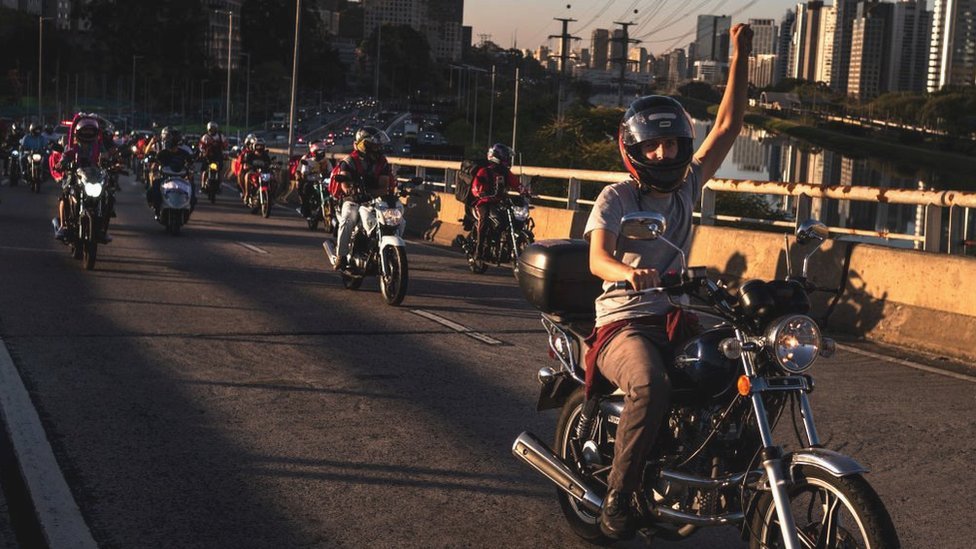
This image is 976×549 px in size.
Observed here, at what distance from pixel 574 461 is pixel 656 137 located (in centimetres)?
134

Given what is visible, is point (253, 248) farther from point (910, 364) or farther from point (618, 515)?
point (618, 515)

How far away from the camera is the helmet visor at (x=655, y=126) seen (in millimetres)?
5258

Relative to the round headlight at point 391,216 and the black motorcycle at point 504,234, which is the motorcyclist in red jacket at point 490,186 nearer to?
the black motorcycle at point 504,234

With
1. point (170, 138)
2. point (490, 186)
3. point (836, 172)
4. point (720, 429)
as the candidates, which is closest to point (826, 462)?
point (720, 429)

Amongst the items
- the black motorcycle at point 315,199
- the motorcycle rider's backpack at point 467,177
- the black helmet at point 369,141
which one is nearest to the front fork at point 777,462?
the black helmet at point 369,141

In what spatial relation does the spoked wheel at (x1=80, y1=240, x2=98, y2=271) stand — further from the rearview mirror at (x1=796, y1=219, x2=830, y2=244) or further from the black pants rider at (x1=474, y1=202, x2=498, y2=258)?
the rearview mirror at (x1=796, y1=219, x2=830, y2=244)

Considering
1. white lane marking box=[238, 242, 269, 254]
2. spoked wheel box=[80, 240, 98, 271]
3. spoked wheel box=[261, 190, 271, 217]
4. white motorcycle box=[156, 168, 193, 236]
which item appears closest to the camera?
spoked wheel box=[80, 240, 98, 271]

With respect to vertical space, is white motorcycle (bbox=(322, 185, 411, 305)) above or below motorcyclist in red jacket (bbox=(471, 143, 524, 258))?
below

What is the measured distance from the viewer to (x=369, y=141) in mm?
15156

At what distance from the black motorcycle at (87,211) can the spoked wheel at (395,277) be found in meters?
3.92

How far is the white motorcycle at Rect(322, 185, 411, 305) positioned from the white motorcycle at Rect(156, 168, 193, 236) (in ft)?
22.7

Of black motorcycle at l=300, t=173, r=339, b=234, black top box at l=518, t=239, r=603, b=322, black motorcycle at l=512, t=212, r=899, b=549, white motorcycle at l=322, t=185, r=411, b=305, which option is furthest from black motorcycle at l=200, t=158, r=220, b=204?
black motorcycle at l=512, t=212, r=899, b=549

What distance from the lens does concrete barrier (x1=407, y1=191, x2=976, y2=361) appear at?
11211 mm

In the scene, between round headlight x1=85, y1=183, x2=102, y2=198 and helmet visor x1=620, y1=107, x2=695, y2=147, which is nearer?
helmet visor x1=620, y1=107, x2=695, y2=147
